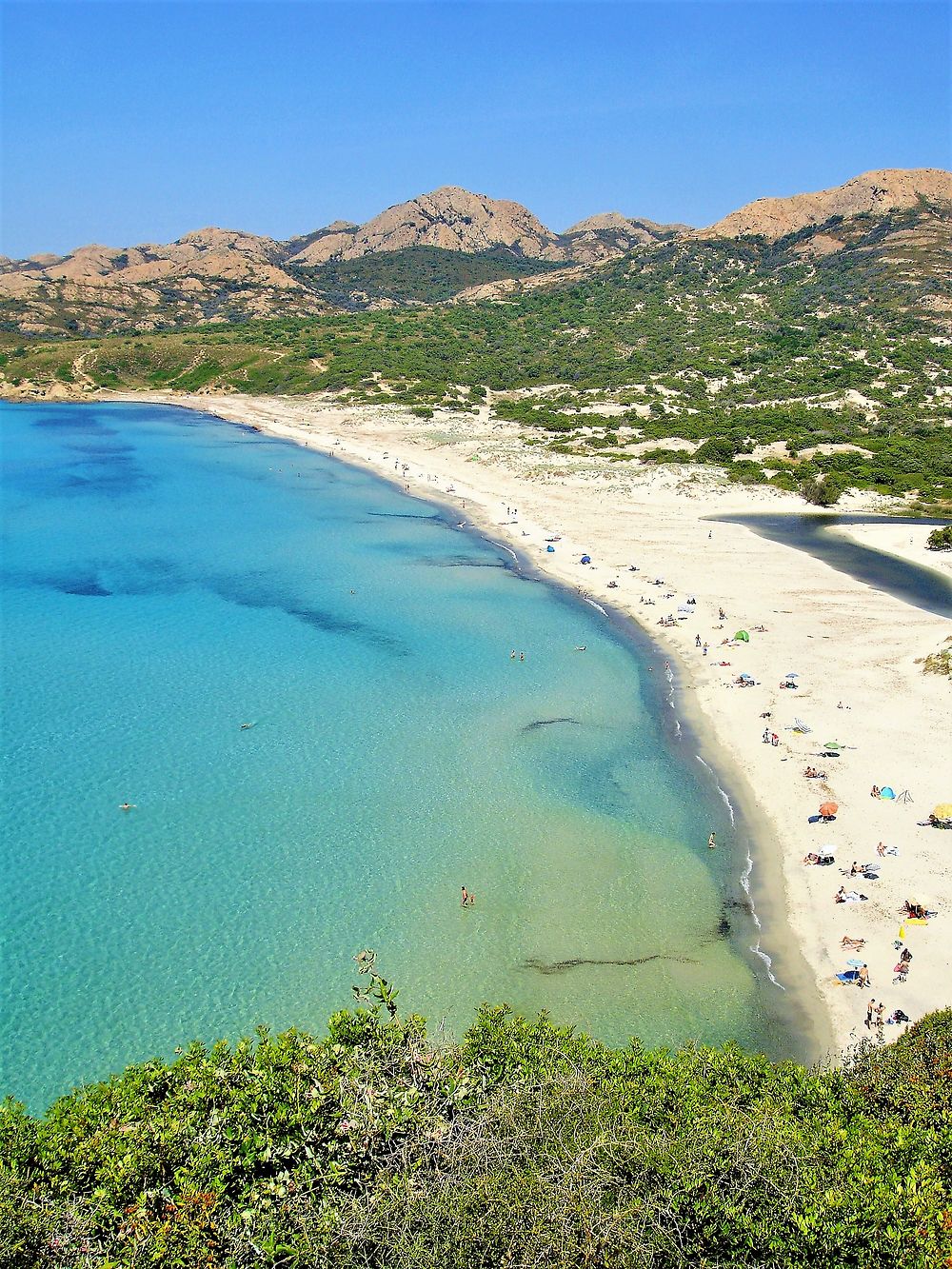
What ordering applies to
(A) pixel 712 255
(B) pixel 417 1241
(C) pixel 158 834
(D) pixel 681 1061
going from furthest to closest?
1. (A) pixel 712 255
2. (C) pixel 158 834
3. (D) pixel 681 1061
4. (B) pixel 417 1241

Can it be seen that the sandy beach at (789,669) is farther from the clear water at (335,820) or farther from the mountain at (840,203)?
the mountain at (840,203)

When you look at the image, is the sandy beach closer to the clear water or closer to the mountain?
the clear water

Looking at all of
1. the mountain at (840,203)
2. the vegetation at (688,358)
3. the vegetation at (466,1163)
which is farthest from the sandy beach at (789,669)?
the mountain at (840,203)

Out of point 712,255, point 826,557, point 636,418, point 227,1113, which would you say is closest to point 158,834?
point 227,1113

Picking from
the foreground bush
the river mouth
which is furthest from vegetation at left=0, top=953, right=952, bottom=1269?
the river mouth

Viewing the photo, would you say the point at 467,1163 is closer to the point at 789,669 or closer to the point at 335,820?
the point at 335,820

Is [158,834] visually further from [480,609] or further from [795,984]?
[480,609]
